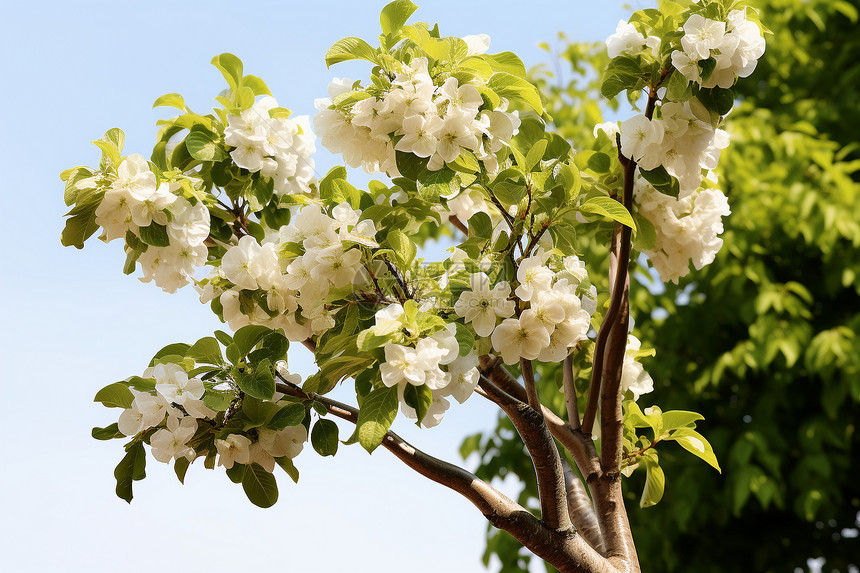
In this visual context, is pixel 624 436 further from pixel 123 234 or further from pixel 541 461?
pixel 123 234

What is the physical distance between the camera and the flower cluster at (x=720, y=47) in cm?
99

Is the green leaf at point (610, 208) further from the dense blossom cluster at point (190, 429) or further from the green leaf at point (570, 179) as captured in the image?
the dense blossom cluster at point (190, 429)

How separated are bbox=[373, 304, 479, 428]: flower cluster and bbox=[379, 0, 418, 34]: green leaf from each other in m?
0.40

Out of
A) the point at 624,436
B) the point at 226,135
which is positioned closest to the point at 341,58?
the point at 226,135

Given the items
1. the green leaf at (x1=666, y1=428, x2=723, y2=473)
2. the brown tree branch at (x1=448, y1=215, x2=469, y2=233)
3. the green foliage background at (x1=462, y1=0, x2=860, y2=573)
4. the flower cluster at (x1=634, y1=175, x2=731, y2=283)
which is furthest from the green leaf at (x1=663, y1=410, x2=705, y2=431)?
the green foliage background at (x1=462, y1=0, x2=860, y2=573)

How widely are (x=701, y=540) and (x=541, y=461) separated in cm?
255

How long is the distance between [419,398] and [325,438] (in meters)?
0.25

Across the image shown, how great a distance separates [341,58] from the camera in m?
1.03

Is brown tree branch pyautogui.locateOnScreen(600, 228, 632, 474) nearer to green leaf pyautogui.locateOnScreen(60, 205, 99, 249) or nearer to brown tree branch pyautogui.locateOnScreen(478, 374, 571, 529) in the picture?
brown tree branch pyautogui.locateOnScreen(478, 374, 571, 529)

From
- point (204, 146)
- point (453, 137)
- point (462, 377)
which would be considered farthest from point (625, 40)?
point (204, 146)

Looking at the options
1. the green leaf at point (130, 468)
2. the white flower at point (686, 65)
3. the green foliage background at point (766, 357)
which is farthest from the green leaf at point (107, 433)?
the green foliage background at point (766, 357)

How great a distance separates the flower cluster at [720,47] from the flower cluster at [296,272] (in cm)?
48

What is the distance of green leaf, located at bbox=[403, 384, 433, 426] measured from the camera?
0.90 metres

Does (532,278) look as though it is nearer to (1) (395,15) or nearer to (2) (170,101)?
(1) (395,15)
